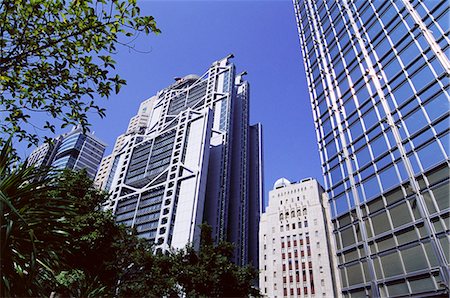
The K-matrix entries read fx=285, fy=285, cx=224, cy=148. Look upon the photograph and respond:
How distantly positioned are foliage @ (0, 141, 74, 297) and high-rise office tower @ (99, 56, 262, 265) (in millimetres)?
50572

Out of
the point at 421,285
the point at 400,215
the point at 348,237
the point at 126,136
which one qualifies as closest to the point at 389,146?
the point at 400,215

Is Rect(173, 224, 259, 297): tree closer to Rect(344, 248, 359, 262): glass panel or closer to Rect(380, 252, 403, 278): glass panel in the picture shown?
Rect(344, 248, 359, 262): glass panel

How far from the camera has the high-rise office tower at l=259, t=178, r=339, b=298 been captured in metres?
54.7

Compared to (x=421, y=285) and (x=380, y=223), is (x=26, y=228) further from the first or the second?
(x=380, y=223)

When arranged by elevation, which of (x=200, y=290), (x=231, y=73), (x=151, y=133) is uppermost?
(x=231, y=73)

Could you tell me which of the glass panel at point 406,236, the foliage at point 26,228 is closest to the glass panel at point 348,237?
the glass panel at point 406,236

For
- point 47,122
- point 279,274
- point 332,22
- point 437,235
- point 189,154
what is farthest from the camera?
point 189,154

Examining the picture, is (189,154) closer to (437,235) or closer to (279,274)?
(279,274)

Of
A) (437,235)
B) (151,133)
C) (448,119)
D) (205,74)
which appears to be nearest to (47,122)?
(437,235)

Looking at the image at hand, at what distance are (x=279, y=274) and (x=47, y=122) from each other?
60671mm

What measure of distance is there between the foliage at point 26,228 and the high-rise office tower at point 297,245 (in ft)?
185

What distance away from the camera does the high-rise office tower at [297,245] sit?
179ft

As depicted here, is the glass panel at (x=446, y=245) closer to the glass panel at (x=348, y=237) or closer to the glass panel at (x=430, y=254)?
the glass panel at (x=430, y=254)

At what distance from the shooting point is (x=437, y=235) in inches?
448
